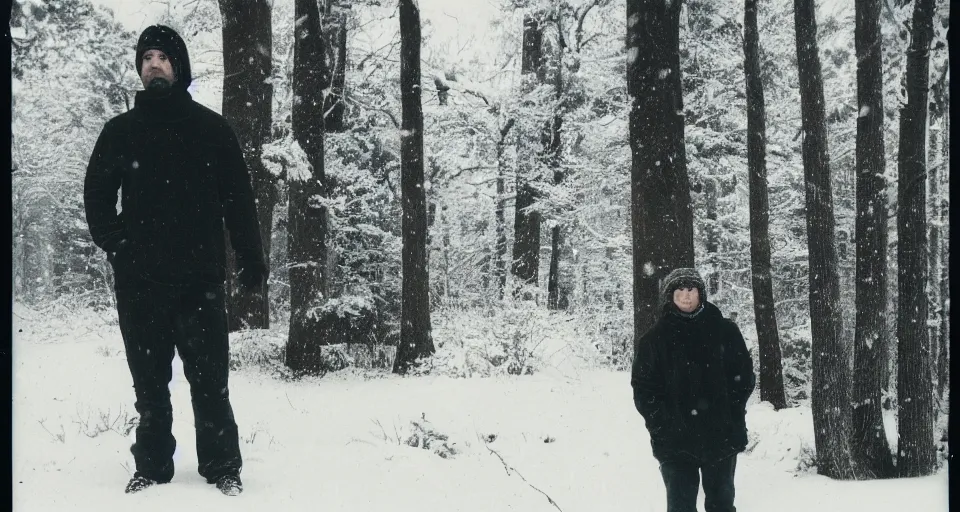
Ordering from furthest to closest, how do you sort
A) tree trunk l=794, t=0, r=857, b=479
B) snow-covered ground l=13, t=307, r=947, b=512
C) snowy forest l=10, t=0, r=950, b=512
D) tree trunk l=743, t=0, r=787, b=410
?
1. tree trunk l=743, t=0, r=787, b=410
2. tree trunk l=794, t=0, r=857, b=479
3. snowy forest l=10, t=0, r=950, b=512
4. snow-covered ground l=13, t=307, r=947, b=512

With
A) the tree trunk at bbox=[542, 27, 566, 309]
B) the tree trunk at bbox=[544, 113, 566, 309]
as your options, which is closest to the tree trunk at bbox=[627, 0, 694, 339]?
the tree trunk at bbox=[542, 27, 566, 309]

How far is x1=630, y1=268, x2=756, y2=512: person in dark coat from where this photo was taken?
15.3ft

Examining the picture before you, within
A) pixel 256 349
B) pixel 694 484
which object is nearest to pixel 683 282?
pixel 694 484

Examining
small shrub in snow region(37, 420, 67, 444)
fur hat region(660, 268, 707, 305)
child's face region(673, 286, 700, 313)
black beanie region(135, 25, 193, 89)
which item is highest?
black beanie region(135, 25, 193, 89)

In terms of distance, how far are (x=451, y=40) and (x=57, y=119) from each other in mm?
8902

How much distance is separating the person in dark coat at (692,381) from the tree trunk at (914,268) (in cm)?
415

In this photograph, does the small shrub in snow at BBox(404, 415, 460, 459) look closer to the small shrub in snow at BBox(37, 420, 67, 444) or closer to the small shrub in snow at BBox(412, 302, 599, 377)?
the small shrub in snow at BBox(37, 420, 67, 444)

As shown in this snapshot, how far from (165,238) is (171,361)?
0.72 m

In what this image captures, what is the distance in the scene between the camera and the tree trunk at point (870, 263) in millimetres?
8000

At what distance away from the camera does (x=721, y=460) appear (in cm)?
473

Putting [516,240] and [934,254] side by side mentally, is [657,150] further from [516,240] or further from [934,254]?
[516,240]

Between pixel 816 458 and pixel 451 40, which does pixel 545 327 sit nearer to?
pixel 816 458

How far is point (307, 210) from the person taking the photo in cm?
1238

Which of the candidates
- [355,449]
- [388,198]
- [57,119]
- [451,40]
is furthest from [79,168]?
[355,449]
